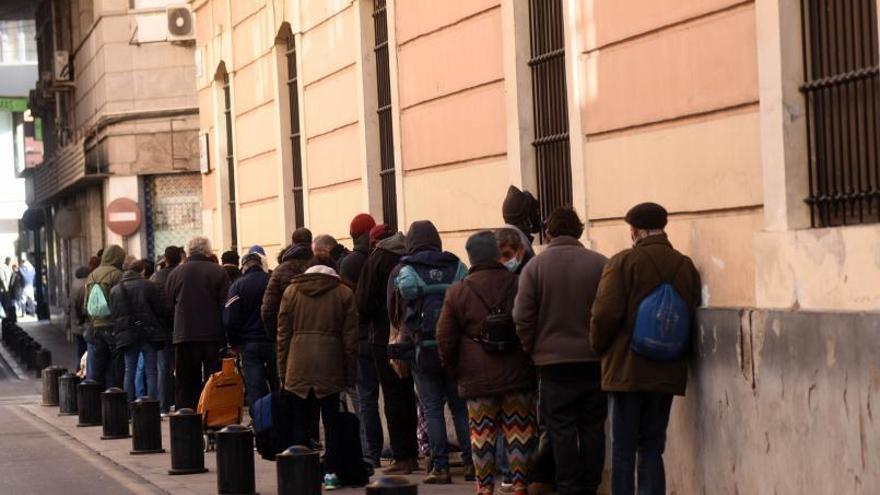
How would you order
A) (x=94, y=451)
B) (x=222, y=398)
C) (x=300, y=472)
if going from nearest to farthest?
(x=300, y=472)
(x=222, y=398)
(x=94, y=451)

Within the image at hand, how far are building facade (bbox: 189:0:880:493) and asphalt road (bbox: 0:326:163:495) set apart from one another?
3.20 metres

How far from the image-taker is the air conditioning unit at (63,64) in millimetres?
43750

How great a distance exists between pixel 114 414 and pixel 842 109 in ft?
33.2

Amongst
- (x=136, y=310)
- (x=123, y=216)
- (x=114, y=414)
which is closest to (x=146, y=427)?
(x=114, y=414)

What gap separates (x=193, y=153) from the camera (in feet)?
115

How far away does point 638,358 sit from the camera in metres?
9.54

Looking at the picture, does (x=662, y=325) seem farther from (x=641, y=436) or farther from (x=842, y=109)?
(x=842, y=109)

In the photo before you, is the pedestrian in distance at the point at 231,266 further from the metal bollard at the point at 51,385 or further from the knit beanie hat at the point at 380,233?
the knit beanie hat at the point at 380,233

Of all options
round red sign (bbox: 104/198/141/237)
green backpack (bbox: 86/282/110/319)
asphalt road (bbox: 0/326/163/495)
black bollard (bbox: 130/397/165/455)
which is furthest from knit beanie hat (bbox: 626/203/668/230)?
round red sign (bbox: 104/198/141/237)

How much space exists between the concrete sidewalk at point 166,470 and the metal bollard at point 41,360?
10090mm

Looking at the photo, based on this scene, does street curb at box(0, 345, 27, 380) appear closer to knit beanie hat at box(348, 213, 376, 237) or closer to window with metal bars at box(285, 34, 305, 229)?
window with metal bars at box(285, 34, 305, 229)

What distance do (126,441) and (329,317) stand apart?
590cm

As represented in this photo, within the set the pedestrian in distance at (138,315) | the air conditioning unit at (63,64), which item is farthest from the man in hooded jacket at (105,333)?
the air conditioning unit at (63,64)

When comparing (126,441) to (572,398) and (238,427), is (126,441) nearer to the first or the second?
(238,427)
